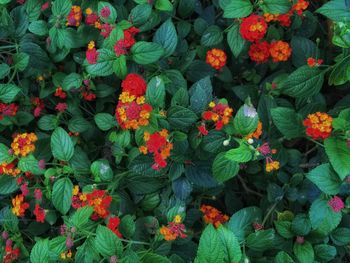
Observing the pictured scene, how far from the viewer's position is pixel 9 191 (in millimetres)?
2039

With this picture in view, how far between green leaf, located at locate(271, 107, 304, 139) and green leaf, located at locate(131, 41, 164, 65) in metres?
0.54

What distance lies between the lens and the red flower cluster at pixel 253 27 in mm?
1848

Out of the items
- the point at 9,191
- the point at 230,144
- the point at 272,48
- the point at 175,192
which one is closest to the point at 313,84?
the point at 272,48

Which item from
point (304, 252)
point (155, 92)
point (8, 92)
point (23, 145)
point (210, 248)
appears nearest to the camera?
point (210, 248)

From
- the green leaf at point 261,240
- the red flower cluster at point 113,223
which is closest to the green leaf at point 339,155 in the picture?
the green leaf at point 261,240

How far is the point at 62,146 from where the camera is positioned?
187 cm

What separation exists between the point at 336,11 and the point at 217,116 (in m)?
0.68

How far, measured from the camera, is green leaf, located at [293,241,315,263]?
1.79 metres

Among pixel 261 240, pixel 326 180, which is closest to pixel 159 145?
pixel 261 240

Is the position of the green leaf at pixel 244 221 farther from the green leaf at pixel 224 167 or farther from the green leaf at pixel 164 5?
the green leaf at pixel 164 5

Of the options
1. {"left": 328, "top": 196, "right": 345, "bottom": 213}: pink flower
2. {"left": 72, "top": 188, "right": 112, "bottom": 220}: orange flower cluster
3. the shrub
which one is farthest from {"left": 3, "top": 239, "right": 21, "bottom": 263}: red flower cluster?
{"left": 328, "top": 196, "right": 345, "bottom": 213}: pink flower

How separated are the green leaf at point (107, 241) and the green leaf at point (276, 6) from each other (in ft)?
3.64

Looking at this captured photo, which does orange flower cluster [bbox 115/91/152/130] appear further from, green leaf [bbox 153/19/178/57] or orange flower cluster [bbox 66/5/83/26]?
orange flower cluster [bbox 66/5/83/26]

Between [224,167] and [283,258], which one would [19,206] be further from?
[283,258]
